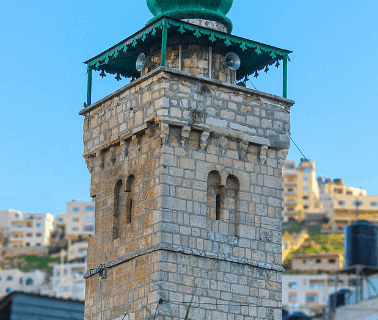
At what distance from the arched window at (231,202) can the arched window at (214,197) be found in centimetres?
15

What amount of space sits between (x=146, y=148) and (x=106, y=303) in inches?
154

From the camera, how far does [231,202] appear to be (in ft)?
87.2

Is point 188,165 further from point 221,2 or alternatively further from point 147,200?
point 221,2

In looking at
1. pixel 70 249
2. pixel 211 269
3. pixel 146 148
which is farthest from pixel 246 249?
pixel 70 249

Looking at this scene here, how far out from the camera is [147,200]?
84.6 ft

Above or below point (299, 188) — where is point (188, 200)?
below

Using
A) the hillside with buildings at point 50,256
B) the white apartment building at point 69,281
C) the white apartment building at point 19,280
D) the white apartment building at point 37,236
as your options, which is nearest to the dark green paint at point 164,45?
the white apartment building at point 69,281

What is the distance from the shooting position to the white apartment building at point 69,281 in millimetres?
149525


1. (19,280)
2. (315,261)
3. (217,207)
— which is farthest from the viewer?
(19,280)

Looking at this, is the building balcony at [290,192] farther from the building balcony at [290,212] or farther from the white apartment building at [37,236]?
the white apartment building at [37,236]

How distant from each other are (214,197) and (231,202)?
0.49 metres

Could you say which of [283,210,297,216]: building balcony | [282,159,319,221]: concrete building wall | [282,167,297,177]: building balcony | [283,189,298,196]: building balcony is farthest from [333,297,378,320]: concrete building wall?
[283,189,298,196]: building balcony

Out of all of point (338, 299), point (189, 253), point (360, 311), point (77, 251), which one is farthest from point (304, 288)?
point (189, 253)

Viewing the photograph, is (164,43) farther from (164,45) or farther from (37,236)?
(37,236)
